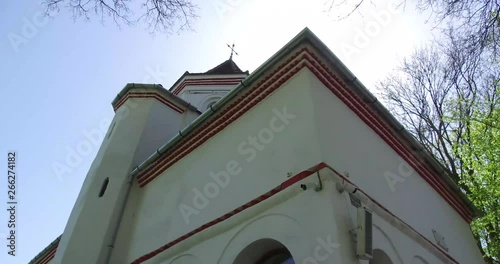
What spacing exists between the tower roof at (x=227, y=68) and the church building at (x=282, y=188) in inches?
229

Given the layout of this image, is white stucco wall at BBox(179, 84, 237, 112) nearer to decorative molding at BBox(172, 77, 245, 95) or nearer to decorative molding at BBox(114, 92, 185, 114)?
decorative molding at BBox(172, 77, 245, 95)

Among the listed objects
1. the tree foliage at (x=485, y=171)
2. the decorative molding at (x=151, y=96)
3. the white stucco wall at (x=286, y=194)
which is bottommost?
the white stucco wall at (x=286, y=194)

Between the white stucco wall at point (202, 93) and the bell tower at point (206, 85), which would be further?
the bell tower at point (206, 85)

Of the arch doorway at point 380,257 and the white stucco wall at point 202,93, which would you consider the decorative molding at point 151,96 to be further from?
the arch doorway at point 380,257

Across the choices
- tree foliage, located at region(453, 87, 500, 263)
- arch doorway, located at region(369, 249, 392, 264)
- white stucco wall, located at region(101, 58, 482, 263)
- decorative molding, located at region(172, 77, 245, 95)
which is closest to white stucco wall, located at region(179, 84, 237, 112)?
decorative molding, located at region(172, 77, 245, 95)

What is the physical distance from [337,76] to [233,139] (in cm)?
192

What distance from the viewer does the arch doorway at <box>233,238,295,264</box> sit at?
469 cm

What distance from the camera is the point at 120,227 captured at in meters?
7.31

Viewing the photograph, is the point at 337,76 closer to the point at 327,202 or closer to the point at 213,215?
the point at 327,202

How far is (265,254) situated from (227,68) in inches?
428

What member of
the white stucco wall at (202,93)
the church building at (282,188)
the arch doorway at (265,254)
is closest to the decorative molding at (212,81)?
the white stucco wall at (202,93)

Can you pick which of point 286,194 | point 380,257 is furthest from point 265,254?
point 380,257

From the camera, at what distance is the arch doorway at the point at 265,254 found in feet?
15.4

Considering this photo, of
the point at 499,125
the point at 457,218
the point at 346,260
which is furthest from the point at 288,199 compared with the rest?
the point at 499,125
